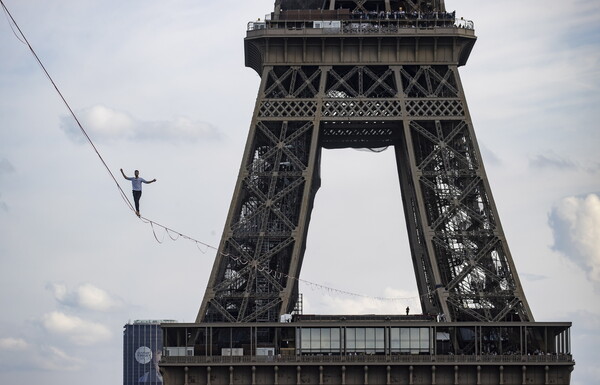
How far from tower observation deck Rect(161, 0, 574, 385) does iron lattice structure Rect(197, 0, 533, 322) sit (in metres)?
0.10

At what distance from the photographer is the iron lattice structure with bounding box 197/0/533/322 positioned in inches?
4043

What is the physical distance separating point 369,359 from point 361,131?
63.9ft

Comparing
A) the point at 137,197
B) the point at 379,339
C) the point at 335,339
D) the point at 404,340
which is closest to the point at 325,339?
the point at 335,339

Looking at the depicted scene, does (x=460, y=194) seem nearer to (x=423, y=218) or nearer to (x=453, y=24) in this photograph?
(x=423, y=218)

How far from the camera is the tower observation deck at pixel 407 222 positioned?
9806 cm

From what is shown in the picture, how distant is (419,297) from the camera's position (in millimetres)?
110062

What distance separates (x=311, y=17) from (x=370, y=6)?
199 inches

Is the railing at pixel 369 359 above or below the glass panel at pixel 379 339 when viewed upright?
below

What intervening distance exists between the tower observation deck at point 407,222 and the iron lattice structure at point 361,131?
10cm

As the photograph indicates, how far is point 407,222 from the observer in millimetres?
113562

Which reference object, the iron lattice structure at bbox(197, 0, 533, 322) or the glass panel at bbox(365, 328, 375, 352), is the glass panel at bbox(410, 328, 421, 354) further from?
the iron lattice structure at bbox(197, 0, 533, 322)

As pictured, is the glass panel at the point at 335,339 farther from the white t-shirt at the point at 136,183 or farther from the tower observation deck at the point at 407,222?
the white t-shirt at the point at 136,183

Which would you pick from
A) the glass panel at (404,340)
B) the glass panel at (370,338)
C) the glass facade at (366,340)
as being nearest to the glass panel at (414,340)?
the glass facade at (366,340)

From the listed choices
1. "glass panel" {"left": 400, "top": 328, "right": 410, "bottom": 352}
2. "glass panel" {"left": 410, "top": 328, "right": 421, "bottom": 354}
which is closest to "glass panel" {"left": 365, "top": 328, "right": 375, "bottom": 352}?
"glass panel" {"left": 400, "top": 328, "right": 410, "bottom": 352}
